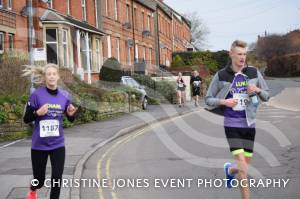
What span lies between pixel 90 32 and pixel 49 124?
30390mm

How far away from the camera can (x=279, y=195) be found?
7504mm

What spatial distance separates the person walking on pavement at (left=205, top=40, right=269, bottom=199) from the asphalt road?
0.99 metres

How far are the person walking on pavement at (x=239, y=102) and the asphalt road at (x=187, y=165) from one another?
39.1 inches

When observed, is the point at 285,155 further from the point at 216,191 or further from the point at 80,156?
the point at 80,156

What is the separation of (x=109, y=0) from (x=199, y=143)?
3077 cm

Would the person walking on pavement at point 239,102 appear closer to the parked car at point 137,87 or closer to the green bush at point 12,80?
the green bush at point 12,80

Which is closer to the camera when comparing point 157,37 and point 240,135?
point 240,135

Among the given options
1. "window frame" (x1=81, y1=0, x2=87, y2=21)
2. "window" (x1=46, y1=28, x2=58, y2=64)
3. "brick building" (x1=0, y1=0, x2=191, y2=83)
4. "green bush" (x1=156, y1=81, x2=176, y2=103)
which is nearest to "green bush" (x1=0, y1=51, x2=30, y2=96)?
"brick building" (x1=0, y1=0, x2=191, y2=83)

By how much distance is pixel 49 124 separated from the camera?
21.8ft

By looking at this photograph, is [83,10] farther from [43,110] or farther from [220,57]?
[43,110]

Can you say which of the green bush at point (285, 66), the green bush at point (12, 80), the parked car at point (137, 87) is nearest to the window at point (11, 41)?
the parked car at point (137, 87)

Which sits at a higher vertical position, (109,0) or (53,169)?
(109,0)

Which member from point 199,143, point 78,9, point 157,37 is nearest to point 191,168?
point 199,143

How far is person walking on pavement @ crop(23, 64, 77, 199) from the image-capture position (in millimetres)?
6652
